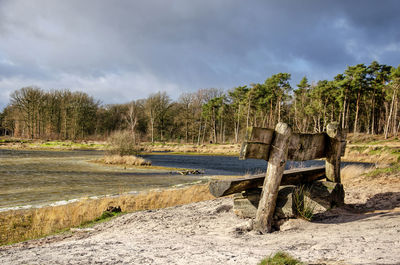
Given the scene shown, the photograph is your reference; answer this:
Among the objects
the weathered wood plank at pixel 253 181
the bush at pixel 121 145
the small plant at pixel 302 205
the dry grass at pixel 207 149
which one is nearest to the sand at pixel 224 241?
the small plant at pixel 302 205

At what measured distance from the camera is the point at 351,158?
32.6 meters

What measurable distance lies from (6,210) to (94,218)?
3.87 metres

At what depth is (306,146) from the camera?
17.5 feet

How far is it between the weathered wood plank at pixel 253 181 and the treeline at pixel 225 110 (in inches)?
1739

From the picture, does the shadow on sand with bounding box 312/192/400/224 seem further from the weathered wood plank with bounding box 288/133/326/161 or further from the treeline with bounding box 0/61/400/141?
the treeline with bounding box 0/61/400/141

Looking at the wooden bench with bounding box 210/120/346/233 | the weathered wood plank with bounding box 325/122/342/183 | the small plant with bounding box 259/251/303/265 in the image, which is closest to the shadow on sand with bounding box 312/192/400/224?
the weathered wood plank with bounding box 325/122/342/183

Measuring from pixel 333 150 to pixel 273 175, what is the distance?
235cm

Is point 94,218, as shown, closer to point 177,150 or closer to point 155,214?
point 155,214

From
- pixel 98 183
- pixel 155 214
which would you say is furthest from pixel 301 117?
pixel 155 214

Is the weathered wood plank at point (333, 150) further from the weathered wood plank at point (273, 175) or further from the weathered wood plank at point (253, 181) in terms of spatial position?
the weathered wood plank at point (273, 175)

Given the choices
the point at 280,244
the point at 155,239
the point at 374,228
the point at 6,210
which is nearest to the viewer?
the point at 280,244

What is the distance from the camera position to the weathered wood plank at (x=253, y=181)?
4805mm

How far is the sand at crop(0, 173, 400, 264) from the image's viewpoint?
3.34m

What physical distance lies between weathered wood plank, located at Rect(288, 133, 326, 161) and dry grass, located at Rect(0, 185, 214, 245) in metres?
5.62
